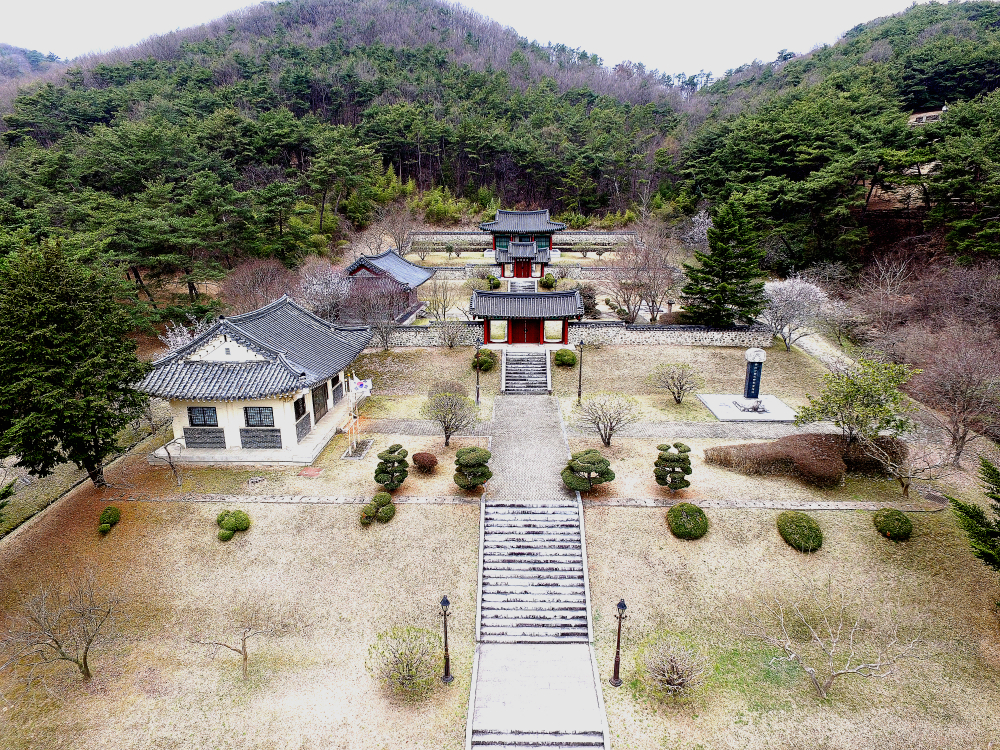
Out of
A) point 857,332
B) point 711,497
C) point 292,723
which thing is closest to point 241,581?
point 292,723

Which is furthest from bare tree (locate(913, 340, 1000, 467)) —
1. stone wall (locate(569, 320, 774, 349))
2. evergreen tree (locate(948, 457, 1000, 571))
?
stone wall (locate(569, 320, 774, 349))

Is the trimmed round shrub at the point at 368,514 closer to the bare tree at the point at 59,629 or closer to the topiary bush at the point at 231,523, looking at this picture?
the topiary bush at the point at 231,523

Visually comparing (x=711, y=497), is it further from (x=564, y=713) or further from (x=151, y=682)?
(x=151, y=682)

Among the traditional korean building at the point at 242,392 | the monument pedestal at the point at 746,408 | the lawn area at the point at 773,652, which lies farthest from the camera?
the monument pedestal at the point at 746,408

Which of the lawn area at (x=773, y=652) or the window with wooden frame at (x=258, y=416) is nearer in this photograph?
the lawn area at (x=773, y=652)

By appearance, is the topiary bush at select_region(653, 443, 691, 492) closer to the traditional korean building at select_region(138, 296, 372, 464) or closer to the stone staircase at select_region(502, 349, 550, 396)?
the stone staircase at select_region(502, 349, 550, 396)

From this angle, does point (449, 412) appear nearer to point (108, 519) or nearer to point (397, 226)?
point (108, 519)

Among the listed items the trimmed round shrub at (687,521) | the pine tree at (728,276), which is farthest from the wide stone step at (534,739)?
the pine tree at (728,276)

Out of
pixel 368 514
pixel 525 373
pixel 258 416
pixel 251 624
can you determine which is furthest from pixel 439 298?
pixel 251 624
